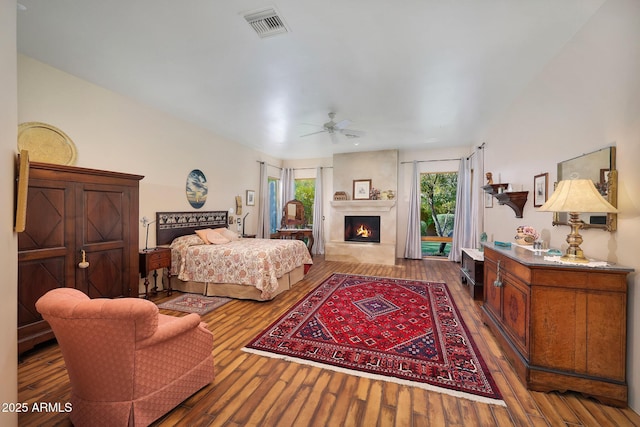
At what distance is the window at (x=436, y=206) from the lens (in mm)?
7293

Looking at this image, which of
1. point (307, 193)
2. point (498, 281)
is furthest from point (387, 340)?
point (307, 193)

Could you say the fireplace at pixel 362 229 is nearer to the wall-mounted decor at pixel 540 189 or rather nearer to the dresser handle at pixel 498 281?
the wall-mounted decor at pixel 540 189

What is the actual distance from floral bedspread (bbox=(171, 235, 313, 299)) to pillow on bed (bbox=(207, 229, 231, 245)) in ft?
0.64

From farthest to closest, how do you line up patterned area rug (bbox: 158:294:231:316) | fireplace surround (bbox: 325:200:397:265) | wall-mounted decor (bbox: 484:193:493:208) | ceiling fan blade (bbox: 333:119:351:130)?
1. fireplace surround (bbox: 325:200:397:265)
2. wall-mounted decor (bbox: 484:193:493:208)
3. ceiling fan blade (bbox: 333:119:351:130)
4. patterned area rug (bbox: 158:294:231:316)

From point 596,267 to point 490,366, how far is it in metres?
1.14

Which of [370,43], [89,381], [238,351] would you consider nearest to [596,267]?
[370,43]

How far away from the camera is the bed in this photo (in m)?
3.72

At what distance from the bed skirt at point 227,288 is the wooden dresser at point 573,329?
9.84ft

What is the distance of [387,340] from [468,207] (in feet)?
15.9

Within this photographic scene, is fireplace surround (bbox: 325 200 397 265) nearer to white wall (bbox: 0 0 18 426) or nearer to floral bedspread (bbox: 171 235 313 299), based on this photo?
floral bedspread (bbox: 171 235 313 299)

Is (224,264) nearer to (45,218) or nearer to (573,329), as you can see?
(45,218)

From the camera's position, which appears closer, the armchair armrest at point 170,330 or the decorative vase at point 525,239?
the armchair armrest at point 170,330

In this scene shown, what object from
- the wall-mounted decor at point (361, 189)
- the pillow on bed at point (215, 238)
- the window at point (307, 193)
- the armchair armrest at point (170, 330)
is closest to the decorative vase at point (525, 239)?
the armchair armrest at point (170, 330)

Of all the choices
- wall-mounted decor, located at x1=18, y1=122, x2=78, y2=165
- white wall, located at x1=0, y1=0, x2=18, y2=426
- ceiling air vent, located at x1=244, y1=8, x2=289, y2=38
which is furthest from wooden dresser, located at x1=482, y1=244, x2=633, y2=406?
wall-mounted decor, located at x1=18, y1=122, x2=78, y2=165
